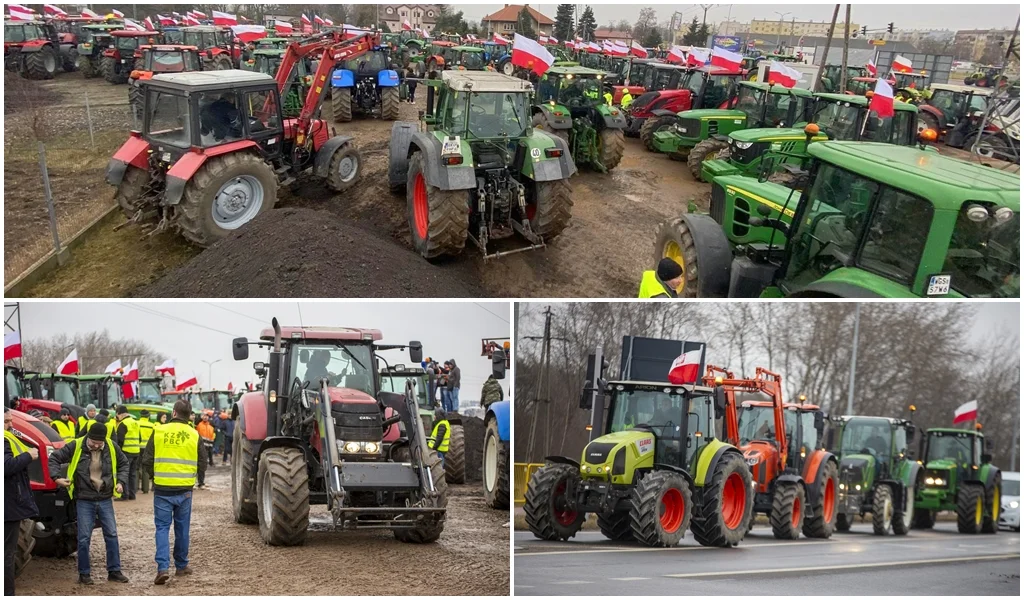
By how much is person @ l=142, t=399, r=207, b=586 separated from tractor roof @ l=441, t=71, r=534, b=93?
203 inches

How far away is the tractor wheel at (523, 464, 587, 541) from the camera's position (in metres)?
6.44

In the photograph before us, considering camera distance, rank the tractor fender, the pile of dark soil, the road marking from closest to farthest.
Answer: the road marking → the pile of dark soil → the tractor fender

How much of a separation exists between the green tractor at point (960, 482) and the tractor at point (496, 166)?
19.9 ft

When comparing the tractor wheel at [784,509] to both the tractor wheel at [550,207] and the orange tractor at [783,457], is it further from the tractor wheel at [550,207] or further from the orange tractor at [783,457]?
the tractor wheel at [550,207]

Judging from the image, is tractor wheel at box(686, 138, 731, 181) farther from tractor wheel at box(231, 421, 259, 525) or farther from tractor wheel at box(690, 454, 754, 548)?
tractor wheel at box(231, 421, 259, 525)

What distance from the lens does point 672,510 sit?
6.65 meters

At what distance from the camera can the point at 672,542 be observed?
21.4 ft

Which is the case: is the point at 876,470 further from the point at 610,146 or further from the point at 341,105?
the point at 341,105

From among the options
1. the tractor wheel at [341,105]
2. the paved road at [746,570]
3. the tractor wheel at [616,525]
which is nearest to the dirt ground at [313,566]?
the paved road at [746,570]

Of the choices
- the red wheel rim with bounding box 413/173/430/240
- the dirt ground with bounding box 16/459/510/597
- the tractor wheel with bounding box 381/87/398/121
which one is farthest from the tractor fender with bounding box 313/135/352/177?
the tractor wheel with bounding box 381/87/398/121

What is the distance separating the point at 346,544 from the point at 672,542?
2347mm

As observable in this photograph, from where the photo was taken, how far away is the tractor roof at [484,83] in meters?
9.59

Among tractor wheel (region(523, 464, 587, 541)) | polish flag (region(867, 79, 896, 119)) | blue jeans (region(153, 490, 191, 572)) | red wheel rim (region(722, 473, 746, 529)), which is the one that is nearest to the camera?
blue jeans (region(153, 490, 191, 572))

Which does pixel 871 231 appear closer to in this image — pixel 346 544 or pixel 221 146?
pixel 346 544
